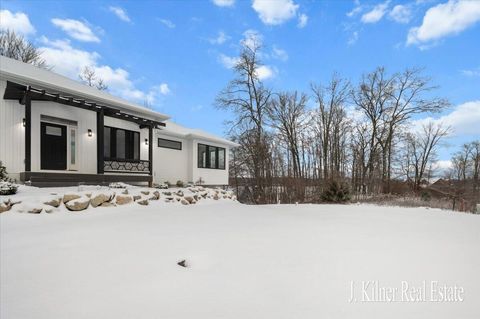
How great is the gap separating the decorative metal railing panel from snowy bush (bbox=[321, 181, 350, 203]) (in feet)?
24.9

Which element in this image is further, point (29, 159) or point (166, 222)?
point (29, 159)

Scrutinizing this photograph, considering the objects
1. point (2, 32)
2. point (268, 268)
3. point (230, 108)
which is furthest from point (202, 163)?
point (2, 32)

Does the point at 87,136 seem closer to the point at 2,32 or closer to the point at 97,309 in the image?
the point at 97,309

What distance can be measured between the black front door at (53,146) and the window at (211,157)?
7.01 m

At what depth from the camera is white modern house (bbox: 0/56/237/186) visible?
7559 millimetres

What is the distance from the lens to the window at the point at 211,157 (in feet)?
49.8

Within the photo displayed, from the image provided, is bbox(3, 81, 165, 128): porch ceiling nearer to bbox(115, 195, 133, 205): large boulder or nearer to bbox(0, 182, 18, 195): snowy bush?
bbox(0, 182, 18, 195): snowy bush

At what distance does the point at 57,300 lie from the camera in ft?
7.87

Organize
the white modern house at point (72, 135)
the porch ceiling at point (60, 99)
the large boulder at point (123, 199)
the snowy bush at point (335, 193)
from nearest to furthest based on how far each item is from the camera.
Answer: the large boulder at point (123, 199)
the porch ceiling at point (60, 99)
the white modern house at point (72, 135)
the snowy bush at point (335, 193)

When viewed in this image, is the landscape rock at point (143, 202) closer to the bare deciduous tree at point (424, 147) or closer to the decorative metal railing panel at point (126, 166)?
the decorative metal railing panel at point (126, 166)

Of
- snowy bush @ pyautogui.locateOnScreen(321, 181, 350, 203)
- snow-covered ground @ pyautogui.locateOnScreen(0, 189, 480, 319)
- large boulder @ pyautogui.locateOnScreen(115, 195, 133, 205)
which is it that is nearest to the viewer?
snow-covered ground @ pyautogui.locateOnScreen(0, 189, 480, 319)

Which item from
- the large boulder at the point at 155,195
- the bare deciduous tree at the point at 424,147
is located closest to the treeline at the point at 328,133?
the bare deciduous tree at the point at 424,147

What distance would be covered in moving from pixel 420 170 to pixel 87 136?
90.4 feet

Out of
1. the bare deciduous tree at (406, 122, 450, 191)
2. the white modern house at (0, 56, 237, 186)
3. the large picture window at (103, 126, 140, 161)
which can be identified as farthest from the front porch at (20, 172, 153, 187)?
the bare deciduous tree at (406, 122, 450, 191)
